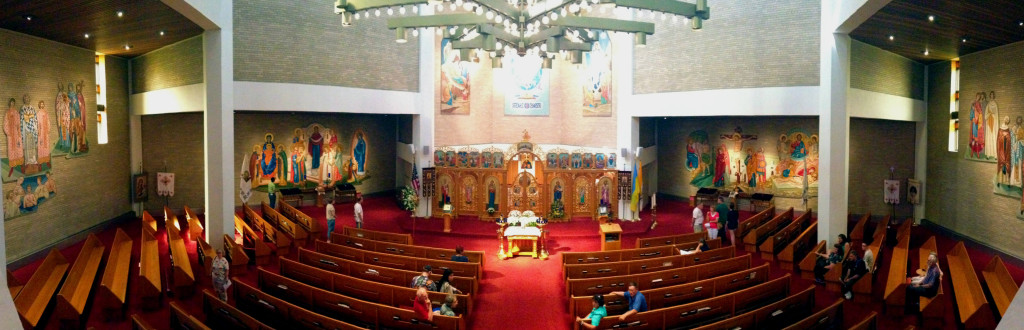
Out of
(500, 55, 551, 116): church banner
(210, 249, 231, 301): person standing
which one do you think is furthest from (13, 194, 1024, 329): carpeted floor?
(500, 55, 551, 116): church banner

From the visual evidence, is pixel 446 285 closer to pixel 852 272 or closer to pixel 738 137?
pixel 852 272

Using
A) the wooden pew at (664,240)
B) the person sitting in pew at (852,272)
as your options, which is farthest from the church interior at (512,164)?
the wooden pew at (664,240)

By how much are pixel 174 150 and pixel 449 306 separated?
47.5 feet

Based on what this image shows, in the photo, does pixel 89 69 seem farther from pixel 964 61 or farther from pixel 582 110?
pixel 964 61

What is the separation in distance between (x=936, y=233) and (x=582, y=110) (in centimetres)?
1109

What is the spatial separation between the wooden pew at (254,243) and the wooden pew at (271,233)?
10cm

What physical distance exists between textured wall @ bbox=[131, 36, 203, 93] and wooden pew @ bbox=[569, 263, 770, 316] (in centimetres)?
1144

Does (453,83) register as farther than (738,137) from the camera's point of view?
Yes

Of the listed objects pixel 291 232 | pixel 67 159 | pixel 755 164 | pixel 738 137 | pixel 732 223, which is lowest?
pixel 291 232

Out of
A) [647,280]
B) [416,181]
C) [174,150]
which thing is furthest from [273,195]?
[647,280]

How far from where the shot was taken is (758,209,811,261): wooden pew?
46.5ft

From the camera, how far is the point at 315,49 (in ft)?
56.3

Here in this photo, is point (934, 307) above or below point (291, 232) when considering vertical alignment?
below

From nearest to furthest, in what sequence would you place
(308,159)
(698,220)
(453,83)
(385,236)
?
(385,236) → (698,220) → (453,83) → (308,159)
